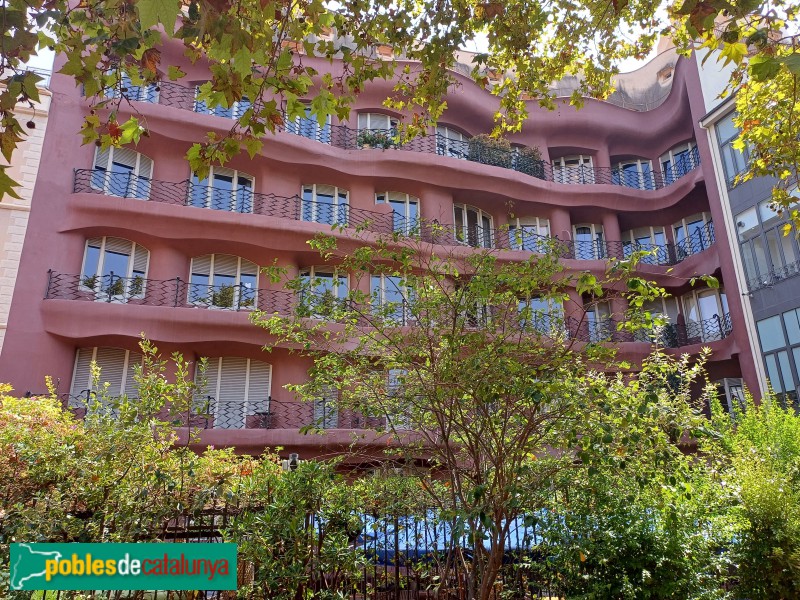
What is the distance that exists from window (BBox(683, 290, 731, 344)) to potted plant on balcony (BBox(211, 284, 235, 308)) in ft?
52.6

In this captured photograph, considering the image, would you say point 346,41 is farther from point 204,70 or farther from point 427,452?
point 427,452

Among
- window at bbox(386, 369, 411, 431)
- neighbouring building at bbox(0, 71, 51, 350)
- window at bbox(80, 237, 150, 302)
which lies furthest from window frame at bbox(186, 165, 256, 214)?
window at bbox(386, 369, 411, 431)

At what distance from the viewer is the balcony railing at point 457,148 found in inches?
690

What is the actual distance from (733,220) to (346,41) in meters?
14.9

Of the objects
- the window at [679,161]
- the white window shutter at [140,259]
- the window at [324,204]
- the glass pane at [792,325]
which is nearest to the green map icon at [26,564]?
the white window shutter at [140,259]

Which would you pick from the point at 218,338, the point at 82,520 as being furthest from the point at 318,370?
the point at 218,338

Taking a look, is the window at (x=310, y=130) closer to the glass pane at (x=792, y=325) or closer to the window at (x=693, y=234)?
the window at (x=693, y=234)

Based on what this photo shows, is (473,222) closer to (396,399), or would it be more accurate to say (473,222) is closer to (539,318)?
(539,318)

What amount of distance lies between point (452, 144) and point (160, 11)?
63.1 feet

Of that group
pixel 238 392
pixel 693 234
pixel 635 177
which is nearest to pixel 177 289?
pixel 238 392

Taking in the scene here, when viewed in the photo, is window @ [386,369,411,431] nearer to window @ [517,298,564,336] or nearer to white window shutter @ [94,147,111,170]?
window @ [517,298,564,336]

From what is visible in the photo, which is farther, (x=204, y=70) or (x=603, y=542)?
(x=204, y=70)

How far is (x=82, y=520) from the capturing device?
5613mm

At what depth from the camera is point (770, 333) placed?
17.5 meters
